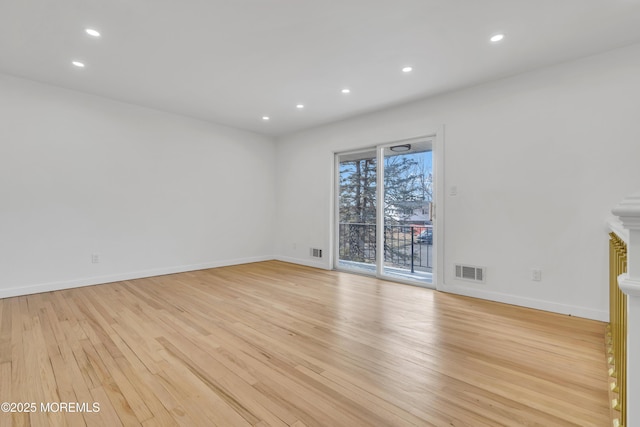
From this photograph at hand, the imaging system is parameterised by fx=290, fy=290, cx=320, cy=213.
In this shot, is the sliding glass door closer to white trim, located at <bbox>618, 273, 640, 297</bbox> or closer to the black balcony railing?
the black balcony railing

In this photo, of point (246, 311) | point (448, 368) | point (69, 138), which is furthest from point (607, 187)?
point (69, 138)

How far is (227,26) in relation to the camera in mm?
2453

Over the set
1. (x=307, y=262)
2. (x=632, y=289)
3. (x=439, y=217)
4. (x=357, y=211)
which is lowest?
(x=307, y=262)

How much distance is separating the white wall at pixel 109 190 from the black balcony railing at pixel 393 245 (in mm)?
2024

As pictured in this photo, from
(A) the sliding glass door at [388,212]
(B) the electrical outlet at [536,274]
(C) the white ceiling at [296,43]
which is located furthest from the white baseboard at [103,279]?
(B) the electrical outlet at [536,274]

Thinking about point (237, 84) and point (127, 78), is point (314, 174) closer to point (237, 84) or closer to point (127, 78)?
point (237, 84)

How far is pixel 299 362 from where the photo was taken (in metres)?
1.95

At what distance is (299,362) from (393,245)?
2.93m

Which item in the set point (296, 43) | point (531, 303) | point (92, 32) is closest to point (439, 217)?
point (531, 303)

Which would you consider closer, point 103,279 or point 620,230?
point 620,230

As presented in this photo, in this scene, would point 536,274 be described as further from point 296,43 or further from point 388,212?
point 296,43

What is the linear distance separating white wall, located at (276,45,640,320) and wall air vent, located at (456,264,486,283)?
0.23 ft

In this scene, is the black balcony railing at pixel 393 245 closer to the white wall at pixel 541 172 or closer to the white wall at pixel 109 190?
the white wall at pixel 541 172

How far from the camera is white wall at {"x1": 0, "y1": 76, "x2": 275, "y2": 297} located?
11.4 feet
